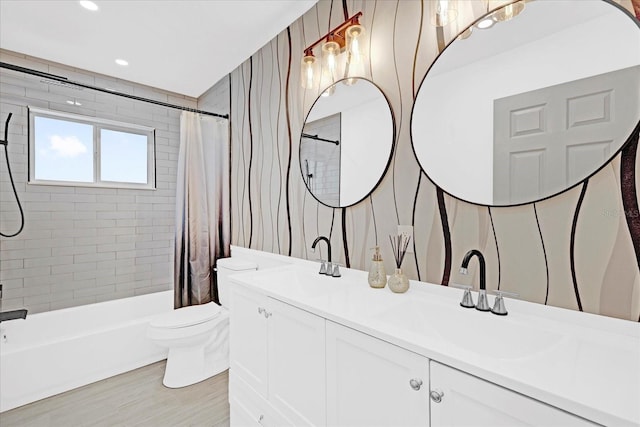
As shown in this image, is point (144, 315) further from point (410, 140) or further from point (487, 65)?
point (487, 65)

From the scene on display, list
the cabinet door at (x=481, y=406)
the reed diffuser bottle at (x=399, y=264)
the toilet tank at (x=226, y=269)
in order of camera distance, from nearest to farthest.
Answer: the cabinet door at (x=481, y=406) < the reed diffuser bottle at (x=399, y=264) < the toilet tank at (x=226, y=269)

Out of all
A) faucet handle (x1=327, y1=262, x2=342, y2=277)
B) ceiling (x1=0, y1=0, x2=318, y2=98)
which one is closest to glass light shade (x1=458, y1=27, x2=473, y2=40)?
ceiling (x1=0, y1=0, x2=318, y2=98)

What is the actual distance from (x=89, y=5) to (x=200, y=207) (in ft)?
5.22

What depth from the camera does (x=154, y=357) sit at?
2.54 m

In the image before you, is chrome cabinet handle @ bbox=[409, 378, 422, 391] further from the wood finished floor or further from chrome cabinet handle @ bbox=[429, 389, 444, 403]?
the wood finished floor

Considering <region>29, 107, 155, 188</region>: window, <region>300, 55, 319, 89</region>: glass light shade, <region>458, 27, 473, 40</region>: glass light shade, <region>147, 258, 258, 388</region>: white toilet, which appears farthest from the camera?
<region>29, 107, 155, 188</region>: window

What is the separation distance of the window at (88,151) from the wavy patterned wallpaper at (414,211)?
1.38 m

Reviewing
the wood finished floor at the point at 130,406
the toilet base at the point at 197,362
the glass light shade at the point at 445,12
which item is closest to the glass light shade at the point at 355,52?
the glass light shade at the point at 445,12

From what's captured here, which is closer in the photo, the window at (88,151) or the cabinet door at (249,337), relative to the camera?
the cabinet door at (249,337)

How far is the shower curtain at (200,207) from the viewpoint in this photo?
2.70m

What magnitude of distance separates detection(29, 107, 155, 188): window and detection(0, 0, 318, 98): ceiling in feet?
1.74

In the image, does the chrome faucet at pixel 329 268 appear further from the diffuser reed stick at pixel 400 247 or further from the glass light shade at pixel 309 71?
the glass light shade at pixel 309 71

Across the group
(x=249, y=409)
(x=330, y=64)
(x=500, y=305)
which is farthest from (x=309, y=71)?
(x=249, y=409)

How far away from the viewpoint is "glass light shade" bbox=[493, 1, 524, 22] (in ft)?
3.65
